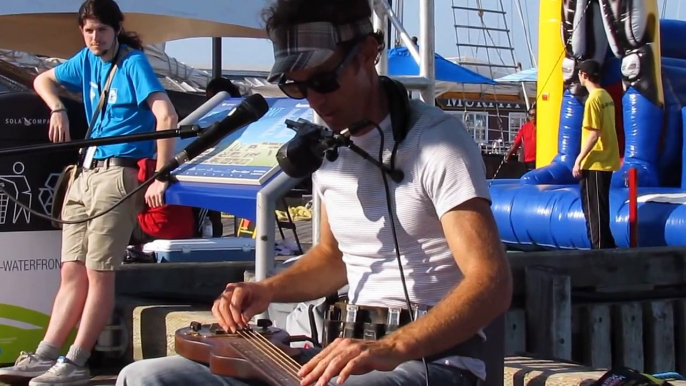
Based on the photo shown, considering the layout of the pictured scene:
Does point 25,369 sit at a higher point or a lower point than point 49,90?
lower

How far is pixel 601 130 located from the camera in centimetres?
793

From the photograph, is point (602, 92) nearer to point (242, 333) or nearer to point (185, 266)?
point (185, 266)

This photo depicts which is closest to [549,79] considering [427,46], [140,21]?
[140,21]

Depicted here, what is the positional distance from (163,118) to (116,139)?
6.21 ft

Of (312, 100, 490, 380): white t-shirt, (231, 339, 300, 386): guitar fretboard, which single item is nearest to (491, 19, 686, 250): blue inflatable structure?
(312, 100, 490, 380): white t-shirt

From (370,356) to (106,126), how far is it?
9.43ft

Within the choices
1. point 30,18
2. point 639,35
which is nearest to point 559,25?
point 639,35

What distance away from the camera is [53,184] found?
491 cm

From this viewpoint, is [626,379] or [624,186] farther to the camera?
[624,186]

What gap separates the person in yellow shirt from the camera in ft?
25.8

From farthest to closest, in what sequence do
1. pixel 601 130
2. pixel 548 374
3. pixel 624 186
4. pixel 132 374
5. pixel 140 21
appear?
pixel 624 186 → pixel 140 21 → pixel 601 130 → pixel 548 374 → pixel 132 374

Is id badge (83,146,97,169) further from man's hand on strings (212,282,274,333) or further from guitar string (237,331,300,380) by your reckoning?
guitar string (237,331,300,380)

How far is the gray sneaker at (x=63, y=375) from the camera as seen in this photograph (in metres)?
4.39

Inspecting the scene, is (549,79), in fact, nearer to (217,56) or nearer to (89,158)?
(217,56)
